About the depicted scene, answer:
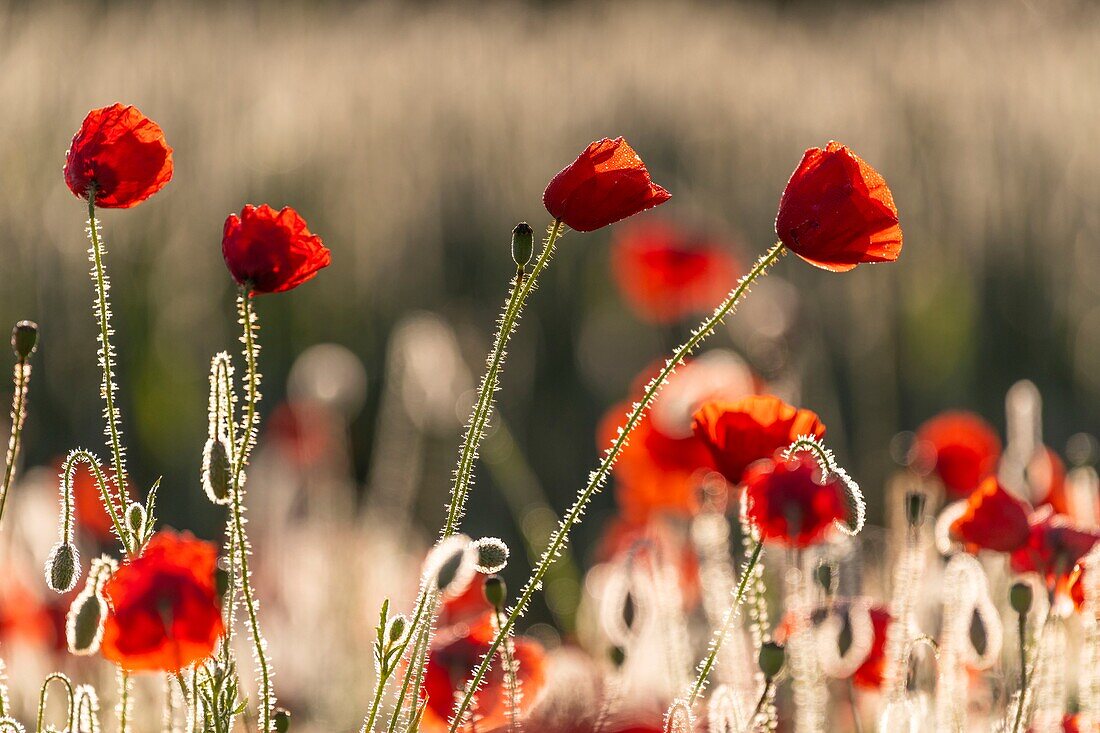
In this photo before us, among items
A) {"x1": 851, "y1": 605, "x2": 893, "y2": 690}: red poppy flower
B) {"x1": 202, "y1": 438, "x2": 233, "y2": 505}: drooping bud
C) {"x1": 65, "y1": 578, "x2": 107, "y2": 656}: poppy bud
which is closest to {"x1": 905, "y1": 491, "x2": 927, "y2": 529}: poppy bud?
{"x1": 851, "y1": 605, "x2": 893, "y2": 690}: red poppy flower

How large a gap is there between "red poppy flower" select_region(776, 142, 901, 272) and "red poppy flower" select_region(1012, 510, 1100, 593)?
31 cm

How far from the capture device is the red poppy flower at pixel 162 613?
3.69 feet

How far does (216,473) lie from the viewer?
1211mm

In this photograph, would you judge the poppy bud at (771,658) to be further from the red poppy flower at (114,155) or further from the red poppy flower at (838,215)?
the red poppy flower at (114,155)

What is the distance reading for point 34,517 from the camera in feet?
7.08

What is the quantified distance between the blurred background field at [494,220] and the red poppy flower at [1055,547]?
2.30m

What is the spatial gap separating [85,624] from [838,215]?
2.42ft

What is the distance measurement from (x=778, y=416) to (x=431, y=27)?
620 centimetres

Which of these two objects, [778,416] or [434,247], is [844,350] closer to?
[434,247]

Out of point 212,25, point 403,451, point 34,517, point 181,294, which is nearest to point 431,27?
point 212,25

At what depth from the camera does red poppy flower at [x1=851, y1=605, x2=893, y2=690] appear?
5.41 feet

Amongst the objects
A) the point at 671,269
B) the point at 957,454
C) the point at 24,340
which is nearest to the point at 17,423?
the point at 24,340

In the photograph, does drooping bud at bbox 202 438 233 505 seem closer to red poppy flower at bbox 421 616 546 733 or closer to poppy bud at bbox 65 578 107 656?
poppy bud at bbox 65 578 107 656

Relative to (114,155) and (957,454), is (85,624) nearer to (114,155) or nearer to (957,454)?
(114,155)
